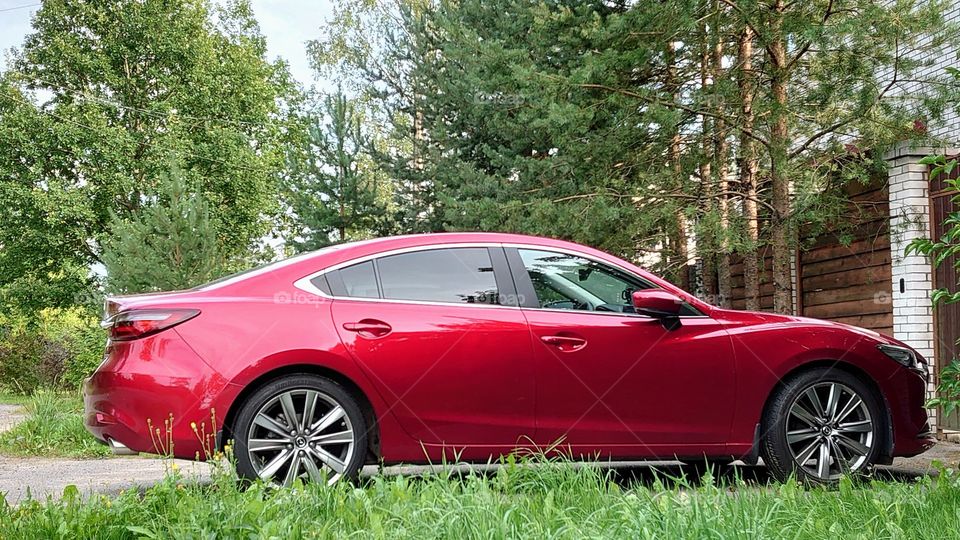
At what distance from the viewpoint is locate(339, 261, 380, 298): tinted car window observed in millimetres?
5062

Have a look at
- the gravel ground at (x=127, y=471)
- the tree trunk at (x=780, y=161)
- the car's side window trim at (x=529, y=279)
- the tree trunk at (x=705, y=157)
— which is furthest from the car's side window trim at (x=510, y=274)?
the tree trunk at (x=780, y=161)

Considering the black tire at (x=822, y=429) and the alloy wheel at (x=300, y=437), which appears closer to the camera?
the alloy wheel at (x=300, y=437)

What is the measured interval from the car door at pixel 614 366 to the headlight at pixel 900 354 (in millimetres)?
1139

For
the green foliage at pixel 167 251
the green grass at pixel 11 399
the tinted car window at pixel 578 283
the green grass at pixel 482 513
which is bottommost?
the green grass at pixel 11 399

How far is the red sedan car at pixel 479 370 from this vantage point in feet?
15.3

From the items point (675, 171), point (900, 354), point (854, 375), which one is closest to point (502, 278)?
point (854, 375)

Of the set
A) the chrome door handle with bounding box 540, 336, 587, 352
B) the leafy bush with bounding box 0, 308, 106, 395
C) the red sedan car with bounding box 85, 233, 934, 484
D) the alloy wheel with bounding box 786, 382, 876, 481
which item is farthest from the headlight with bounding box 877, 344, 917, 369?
the leafy bush with bounding box 0, 308, 106, 395

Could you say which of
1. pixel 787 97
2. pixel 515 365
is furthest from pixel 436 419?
pixel 787 97

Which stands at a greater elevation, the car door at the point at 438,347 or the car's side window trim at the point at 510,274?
the car's side window trim at the point at 510,274

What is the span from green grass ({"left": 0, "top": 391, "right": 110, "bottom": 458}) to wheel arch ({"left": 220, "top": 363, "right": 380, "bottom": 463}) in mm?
4323

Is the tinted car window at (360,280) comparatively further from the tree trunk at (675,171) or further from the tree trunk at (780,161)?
the tree trunk at (675,171)

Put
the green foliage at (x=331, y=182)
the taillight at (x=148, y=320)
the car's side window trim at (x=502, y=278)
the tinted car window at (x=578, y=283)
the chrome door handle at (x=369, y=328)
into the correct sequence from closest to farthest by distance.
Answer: the taillight at (x=148, y=320), the chrome door handle at (x=369, y=328), the car's side window trim at (x=502, y=278), the tinted car window at (x=578, y=283), the green foliage at (x=331, y=182)

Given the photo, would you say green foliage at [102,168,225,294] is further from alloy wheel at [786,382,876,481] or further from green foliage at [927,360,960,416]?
green foliage at [927,360,960,416]

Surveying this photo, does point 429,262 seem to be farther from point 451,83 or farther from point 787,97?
point 451,83
